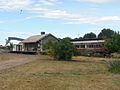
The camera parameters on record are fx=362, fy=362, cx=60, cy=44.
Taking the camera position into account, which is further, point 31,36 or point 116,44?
point 31,36

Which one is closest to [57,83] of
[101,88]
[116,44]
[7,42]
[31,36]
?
[101,88]

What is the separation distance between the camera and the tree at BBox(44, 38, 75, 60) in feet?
177

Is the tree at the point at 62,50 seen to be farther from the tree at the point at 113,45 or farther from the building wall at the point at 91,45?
the building wall at the point at 91,45

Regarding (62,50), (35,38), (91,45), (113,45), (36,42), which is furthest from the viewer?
(35,38)

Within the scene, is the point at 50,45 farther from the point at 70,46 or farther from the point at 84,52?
the point at 84,52

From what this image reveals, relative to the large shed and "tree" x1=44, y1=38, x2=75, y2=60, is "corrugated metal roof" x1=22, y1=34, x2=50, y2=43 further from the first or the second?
"tree" x1=44, y1=38, x2=75, y2=60

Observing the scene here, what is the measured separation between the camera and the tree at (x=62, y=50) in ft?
177

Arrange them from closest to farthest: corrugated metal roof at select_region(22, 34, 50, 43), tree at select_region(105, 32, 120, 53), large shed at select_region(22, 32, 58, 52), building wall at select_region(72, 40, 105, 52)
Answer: tree at select_region(105, 32, 120, 53) → building wall at select_region(72, 40, 105, 52) → large shed at select_region(22, 32, 58, 52) → corrugated metal roof at select_region(22, 34, 50, 43)

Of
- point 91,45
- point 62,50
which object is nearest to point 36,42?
point 91,45

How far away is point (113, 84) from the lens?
19.4m

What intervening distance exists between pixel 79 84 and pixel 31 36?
87274 mm

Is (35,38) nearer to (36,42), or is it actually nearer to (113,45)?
(36,42)

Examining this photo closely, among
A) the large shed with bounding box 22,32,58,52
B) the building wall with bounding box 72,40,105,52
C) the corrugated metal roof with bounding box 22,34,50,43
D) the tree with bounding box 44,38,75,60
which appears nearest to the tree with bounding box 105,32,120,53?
the building wall with bounding box 72,40,105,52

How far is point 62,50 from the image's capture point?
2136 inches
